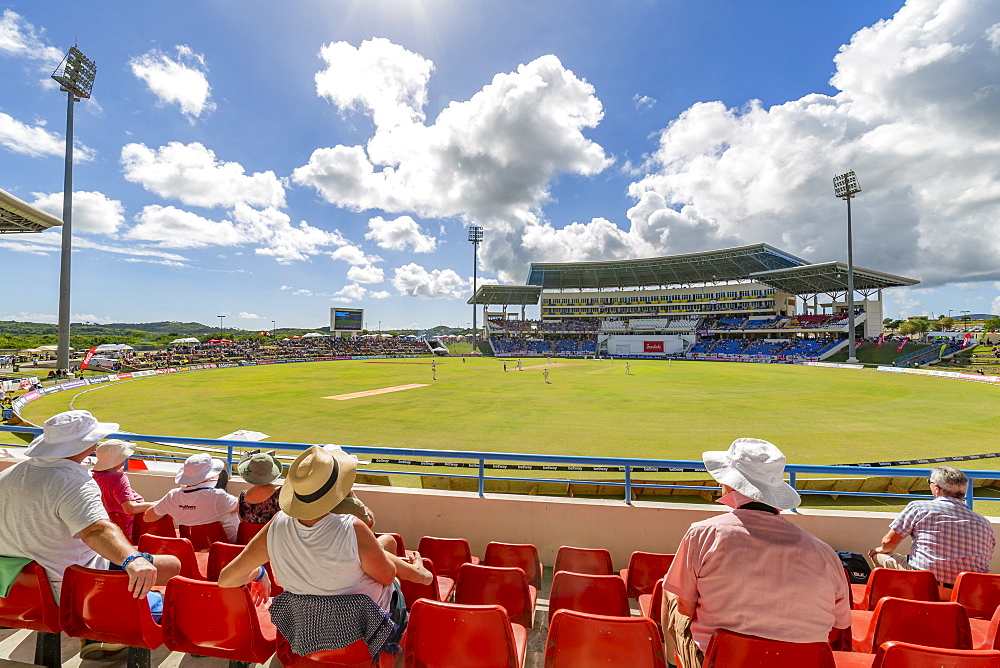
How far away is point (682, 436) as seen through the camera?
14.9 meters

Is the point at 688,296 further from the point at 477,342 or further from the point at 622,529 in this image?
the point at 622,529

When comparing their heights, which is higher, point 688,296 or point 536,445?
point 688,296

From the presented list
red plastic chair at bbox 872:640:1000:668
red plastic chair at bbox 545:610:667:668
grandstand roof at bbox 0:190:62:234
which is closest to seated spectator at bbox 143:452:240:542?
red plastic chair at bbox 545:610:667:668

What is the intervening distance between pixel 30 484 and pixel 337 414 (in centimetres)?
1782

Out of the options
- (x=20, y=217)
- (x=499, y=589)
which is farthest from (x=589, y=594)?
(x=20, y=217)

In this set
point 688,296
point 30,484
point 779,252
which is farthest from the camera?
point 688,296

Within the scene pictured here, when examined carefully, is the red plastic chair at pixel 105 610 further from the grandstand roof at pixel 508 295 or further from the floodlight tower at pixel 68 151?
the grandstand roof at pixel 508 295

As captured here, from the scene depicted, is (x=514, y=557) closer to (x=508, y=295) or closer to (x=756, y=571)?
(x=756, y=571)

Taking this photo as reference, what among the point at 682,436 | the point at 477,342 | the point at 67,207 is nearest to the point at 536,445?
the point at 682,436

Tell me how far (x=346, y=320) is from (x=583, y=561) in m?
102

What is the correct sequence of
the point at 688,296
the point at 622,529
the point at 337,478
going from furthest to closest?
the point at 688,296
the point at 622,529
the point at 337,478

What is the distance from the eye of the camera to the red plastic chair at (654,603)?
3262 millimetres

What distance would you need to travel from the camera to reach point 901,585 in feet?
11.2

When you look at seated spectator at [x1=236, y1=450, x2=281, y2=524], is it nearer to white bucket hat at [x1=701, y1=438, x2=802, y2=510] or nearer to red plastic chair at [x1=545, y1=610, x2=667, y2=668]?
red plastic chair at [x1=545, y1=610, x2=667, y2=668]
